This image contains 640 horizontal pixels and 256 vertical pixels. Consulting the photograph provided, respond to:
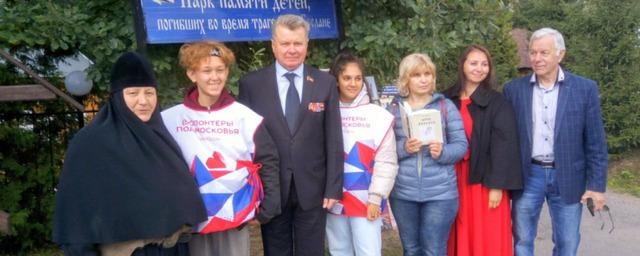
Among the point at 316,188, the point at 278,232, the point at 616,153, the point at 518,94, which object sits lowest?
the point at 616,153

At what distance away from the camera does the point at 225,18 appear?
385 cm

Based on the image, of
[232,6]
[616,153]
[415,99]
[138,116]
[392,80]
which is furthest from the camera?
[616,153]

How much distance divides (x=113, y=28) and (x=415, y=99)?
2000 mm

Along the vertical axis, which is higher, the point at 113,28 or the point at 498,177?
the point at 113,28

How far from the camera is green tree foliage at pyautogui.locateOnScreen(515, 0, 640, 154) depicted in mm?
10641

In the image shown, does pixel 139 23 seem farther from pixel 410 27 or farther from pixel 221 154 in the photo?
pixel 410 27

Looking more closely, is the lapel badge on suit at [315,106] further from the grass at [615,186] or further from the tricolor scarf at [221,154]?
the grass at [615,186]

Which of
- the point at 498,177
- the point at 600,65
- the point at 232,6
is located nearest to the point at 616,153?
the point at 600,65

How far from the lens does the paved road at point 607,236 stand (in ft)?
18.5

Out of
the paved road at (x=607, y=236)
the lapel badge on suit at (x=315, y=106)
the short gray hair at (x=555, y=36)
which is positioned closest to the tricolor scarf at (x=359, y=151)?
the lapel badge on suit at (x=315, y=106)

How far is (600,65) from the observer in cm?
1104

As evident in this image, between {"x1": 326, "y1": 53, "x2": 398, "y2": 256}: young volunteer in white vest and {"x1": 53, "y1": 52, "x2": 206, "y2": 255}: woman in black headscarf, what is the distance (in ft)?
3.54

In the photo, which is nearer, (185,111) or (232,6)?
(185,111)

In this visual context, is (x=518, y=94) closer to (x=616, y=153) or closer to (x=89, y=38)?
(x=89, y=38)
